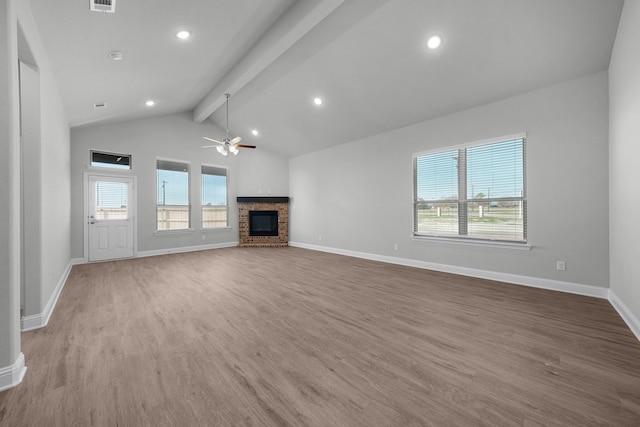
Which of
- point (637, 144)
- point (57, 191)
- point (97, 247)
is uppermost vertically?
point (637, 144)

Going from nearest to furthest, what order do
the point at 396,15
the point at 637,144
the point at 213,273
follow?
the point at 637,144 < the point at 396,15 < the point at 213,273

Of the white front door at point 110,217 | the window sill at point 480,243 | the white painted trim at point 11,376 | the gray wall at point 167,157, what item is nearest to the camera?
the white painted trim at point 11,376

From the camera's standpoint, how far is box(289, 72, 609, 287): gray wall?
11.7 feet

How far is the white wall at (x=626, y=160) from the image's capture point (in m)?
2.44

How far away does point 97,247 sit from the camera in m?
5.97

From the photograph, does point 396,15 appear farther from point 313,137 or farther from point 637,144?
point 313,137

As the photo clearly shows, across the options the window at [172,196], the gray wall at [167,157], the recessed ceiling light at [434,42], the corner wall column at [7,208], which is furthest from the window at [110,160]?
the recessed ceiling light at [434,42]

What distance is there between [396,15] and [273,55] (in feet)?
6.17

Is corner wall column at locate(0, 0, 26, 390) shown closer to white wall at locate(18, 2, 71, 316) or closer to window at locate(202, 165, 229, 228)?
white wall at locate(18, 2, 71, 316)

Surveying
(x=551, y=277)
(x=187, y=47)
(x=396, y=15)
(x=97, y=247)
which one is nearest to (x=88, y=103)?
(x=187, y=47)

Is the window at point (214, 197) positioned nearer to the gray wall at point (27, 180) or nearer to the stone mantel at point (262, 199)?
the stone mantel at point (262, 199)

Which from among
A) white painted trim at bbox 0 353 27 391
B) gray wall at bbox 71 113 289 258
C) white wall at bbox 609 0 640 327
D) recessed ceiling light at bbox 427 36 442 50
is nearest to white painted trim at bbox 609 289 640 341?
white wall at bbox 609 0 640 327

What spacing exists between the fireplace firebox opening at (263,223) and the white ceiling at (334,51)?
3.96 meters

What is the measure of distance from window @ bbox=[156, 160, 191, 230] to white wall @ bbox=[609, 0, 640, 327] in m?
8.27
